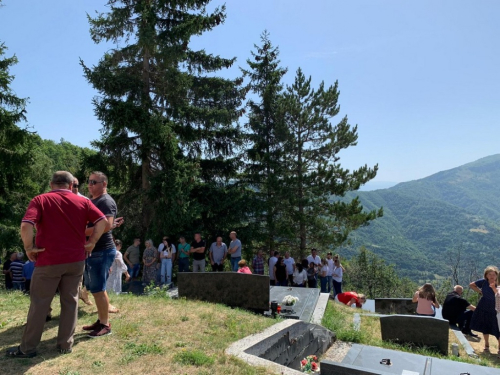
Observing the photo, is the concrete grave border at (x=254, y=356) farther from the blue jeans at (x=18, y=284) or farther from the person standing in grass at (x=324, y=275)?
the person standing in grass at (x=324, y=275)

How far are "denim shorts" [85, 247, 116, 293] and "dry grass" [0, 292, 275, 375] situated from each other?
1.95 ft

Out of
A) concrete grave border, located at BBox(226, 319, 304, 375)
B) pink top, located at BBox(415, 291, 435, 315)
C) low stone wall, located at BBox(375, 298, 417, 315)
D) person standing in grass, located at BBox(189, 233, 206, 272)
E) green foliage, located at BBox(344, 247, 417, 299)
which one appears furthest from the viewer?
green foliage, located at BBox(344, 247, 417, 299)

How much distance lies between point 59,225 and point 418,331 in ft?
22.4

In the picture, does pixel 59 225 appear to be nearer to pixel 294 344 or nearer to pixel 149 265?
pixel 294 344

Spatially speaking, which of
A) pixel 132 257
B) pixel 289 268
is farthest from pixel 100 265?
pixel 289 268

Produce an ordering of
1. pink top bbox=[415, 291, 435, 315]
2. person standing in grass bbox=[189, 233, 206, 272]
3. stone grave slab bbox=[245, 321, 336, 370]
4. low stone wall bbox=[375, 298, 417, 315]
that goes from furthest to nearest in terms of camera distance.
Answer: low stone wall bbox=[375, 298, 417, 315] → person standing in grass bbox=[189, 233, 206, 272] → pink top bbox=[415, 291, 435, 315] → stone grave slab bbox=[245, 321, 336, 370]

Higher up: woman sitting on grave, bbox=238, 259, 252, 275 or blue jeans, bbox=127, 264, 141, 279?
woman sitting on grave, bbox=238, 259, 252, 275

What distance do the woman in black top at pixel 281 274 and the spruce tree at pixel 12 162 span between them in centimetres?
1047

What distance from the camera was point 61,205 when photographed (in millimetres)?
3725

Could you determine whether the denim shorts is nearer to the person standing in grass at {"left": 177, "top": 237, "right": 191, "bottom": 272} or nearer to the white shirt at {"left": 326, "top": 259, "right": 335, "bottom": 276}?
Result: the person standing in grass at {"left": 177, "top": 237, "right": 191, "bottom": 272}

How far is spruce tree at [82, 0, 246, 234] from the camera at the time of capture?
13.6m

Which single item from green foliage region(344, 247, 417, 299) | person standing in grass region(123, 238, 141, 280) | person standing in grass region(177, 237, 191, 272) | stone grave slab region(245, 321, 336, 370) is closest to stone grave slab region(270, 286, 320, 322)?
stone grave slab region(245, 321, 336, 370)

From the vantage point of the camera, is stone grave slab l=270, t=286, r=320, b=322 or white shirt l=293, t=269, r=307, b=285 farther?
white shirt l=293, t=269, r=307, b=285

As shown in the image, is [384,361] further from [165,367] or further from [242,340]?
[165,367]
